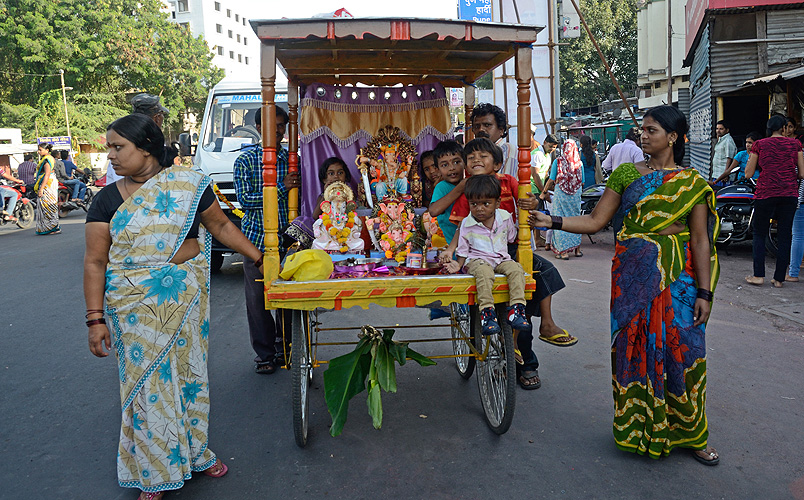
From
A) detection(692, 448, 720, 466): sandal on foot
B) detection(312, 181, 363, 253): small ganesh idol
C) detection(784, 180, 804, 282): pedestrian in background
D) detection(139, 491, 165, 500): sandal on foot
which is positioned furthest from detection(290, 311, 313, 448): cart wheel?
detection(784, 180, 804, 282): pedestrian in background

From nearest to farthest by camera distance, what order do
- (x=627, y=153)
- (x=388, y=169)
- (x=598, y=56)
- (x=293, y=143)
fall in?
(x=388, y=169), (x=293, y=143), (x=627, y=153), (x=598, y=56)

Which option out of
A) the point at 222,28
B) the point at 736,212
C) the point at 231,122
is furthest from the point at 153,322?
the point at 222,28

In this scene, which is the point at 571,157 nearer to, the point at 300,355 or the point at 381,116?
the point at 381,116

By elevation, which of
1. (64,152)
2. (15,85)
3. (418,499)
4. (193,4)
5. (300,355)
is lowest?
(418,499)

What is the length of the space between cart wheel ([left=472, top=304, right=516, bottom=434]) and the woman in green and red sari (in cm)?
59

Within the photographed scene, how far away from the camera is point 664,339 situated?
3.28 meters

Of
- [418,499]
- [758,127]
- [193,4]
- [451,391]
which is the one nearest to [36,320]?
[451,391]

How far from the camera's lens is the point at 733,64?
12852 millimetres

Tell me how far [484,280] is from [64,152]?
17.1 meters

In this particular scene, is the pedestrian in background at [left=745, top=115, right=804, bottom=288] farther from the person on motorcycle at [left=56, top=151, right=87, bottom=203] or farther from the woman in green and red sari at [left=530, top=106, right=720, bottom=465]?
the person on motorcycle at [left=56, top=151, right=87, bottom=203]

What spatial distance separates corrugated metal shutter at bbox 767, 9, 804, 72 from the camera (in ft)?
41.3

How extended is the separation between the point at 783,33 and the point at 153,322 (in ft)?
46.3

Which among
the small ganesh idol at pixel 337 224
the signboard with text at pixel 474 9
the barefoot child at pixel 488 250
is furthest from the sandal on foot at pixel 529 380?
the signboard with text at pixel 474 9

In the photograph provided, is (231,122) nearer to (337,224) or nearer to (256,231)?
(256,231)
